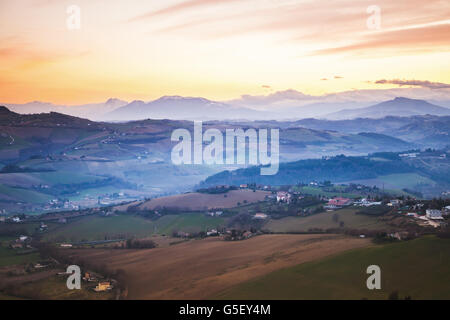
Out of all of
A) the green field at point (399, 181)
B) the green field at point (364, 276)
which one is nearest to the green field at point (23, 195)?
the green field at point (399, 181)

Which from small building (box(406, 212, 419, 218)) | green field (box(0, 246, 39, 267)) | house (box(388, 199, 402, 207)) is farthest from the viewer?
house (box(388, 199, 402, 207))

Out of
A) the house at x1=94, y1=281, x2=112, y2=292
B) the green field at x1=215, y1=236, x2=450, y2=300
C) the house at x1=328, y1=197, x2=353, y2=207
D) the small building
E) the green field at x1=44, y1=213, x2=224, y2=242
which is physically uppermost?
the small building

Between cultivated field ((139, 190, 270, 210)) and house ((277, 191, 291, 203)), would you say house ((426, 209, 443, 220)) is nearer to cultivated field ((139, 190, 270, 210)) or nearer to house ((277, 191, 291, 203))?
house ((277, 191, 291, 203))

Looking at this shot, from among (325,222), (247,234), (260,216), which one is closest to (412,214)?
(325,222)

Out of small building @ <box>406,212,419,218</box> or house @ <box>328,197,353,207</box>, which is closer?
small building @ <box>406,212,419,218</box>

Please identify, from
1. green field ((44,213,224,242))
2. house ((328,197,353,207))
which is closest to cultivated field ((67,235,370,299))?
green field ((44,213,224,242))

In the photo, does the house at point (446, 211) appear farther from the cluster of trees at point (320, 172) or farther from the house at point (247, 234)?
the cluster of trees at point (320, 172)

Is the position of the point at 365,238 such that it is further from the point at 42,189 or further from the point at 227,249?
the point at 42,189
